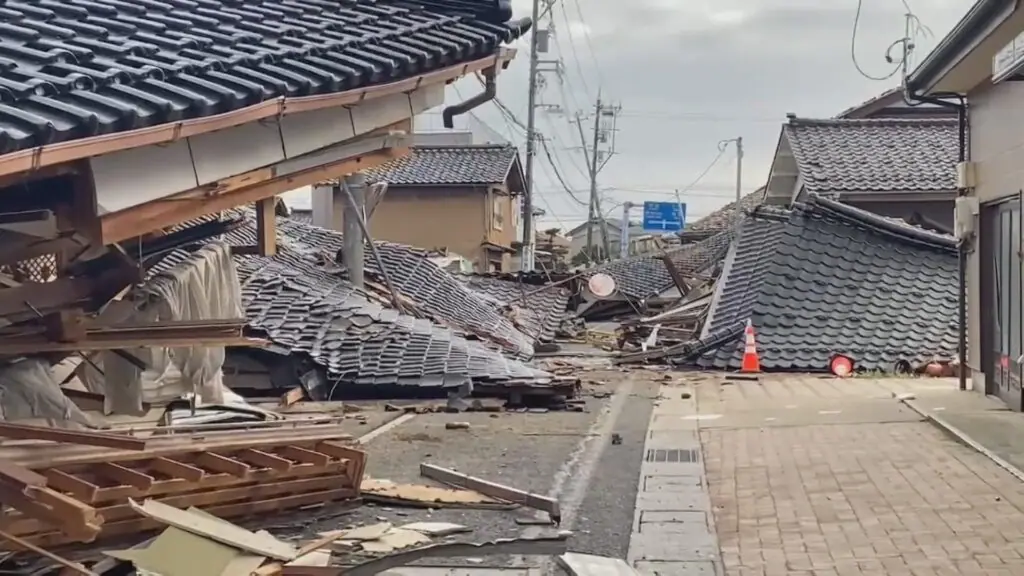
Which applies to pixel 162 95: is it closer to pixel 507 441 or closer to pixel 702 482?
pixel 702 482

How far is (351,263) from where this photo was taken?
65.4 ft

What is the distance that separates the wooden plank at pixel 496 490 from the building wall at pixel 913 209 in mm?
17136

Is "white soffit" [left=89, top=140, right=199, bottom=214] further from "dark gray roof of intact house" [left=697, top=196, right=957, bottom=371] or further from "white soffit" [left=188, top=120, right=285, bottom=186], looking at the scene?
"dark gray roof of intact house" [left=697, top=196, right=957, bottom=371]

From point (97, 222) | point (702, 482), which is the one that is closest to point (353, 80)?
point (97, 222)

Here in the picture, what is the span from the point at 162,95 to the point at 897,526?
519 cm

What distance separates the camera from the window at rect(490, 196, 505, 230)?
38.9m

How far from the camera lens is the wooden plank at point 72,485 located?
5.64 metres

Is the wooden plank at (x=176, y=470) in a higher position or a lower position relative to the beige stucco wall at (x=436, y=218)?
lower

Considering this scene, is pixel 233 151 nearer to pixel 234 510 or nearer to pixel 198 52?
pixel 198 52

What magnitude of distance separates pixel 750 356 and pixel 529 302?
40.9 ft

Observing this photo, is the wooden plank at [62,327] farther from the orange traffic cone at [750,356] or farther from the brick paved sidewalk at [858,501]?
the orange traffic cone at [750,356]

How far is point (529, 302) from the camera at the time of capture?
98.5ft

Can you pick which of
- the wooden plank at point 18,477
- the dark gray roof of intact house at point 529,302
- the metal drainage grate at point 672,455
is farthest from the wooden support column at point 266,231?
the dark gray roof of intact house at point 529,302

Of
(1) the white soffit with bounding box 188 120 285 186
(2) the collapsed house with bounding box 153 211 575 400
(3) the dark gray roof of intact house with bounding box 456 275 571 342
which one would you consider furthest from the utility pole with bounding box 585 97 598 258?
(1) the white soffit with bounding box 188 120 285 186
